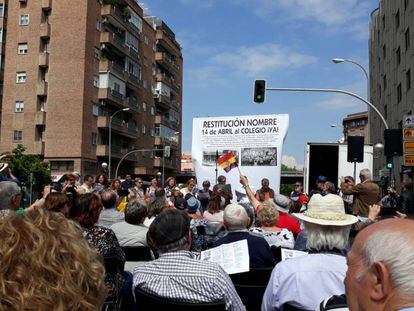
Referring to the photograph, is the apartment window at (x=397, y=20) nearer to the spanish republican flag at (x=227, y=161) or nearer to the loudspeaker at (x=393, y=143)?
the loudspeaker at (x=393, y=143)

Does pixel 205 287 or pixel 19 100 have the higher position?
pixel 19 100

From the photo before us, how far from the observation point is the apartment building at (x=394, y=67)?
28.0 m

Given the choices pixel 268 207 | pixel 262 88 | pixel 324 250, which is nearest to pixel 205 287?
pixel 324 250

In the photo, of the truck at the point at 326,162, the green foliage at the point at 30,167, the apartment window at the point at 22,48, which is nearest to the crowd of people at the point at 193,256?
the truck at the point at 326,162

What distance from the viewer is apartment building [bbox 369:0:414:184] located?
28.0 m

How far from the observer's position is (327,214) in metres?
3.83

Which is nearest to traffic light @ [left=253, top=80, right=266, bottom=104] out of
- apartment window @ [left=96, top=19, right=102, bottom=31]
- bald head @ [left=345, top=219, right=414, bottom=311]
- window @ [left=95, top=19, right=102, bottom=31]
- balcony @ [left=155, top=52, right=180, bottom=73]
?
bald head @ [left=345, top=219, right=414, bottom=311]

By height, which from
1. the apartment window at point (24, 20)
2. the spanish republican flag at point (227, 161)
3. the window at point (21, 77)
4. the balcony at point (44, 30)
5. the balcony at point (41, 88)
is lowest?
the spanish republican flag at point (227, 161)

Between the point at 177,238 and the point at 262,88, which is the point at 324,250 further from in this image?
the point at 262,88

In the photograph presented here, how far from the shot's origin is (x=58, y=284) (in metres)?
1.33

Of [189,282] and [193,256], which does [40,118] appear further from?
[189,282]

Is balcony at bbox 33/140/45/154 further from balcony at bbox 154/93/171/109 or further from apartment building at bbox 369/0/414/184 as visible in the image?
apartment building at bbox 369/0/414/184

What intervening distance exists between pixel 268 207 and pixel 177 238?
253cm

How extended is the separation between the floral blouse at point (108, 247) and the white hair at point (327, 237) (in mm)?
1736
